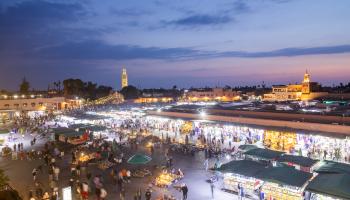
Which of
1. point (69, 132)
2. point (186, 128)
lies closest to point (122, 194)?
point (69, 132)

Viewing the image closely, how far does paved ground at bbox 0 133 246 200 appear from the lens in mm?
15117

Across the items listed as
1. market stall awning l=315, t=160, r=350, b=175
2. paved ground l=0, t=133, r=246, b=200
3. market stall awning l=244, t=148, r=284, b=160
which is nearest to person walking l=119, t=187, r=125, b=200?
paved ground l=0, t=133, r=246, b=200

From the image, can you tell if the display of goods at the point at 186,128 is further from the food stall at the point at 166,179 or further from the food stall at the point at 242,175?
the food stall at the point at 242,175

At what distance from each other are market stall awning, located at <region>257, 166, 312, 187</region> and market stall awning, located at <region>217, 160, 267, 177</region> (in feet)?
1.40

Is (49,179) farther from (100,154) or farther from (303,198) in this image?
(303,198)

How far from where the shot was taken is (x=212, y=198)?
14.3 meters

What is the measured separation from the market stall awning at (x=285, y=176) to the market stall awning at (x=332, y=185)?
17.9 inches

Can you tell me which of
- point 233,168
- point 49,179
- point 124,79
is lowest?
point 49,179

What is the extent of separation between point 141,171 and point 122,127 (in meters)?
19.8

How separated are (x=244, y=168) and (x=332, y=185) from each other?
398 centimetres

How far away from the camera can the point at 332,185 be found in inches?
480

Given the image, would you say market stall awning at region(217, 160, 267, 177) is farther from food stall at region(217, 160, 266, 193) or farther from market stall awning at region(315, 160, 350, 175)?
market stall awning at region(315, 160, 350, 175)

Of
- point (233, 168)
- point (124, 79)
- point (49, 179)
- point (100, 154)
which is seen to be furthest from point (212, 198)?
point (124, 79)

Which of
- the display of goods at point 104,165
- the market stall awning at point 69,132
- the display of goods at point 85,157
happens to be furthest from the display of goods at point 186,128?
the display of goods at point 104,165
